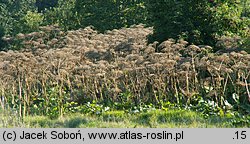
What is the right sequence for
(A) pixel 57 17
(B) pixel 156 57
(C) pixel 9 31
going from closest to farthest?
(B) pixel 156 57 < (A) pixel 57 17 < (C) pixel 9 31

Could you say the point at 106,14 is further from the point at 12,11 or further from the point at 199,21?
the point at 12,11

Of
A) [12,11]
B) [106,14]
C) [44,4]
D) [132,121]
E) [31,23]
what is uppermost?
[44,4]

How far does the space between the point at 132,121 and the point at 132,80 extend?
1.98m

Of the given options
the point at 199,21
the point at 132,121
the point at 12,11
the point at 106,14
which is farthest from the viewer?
the point at 12,11

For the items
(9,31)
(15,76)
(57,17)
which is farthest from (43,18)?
→ (15,76)

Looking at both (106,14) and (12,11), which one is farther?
(12,11)

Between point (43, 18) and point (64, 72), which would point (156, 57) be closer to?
point (64, 72)

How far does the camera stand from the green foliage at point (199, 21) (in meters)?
11.9

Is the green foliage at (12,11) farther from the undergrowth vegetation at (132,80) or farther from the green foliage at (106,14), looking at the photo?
the undergrowth vegetation at (132,80)

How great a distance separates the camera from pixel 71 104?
11008 millimetres

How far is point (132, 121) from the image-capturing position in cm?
909

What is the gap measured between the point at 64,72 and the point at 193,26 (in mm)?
3408

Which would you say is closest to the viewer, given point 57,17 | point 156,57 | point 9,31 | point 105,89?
point 156,57

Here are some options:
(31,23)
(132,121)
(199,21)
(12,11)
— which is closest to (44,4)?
(12,11)
